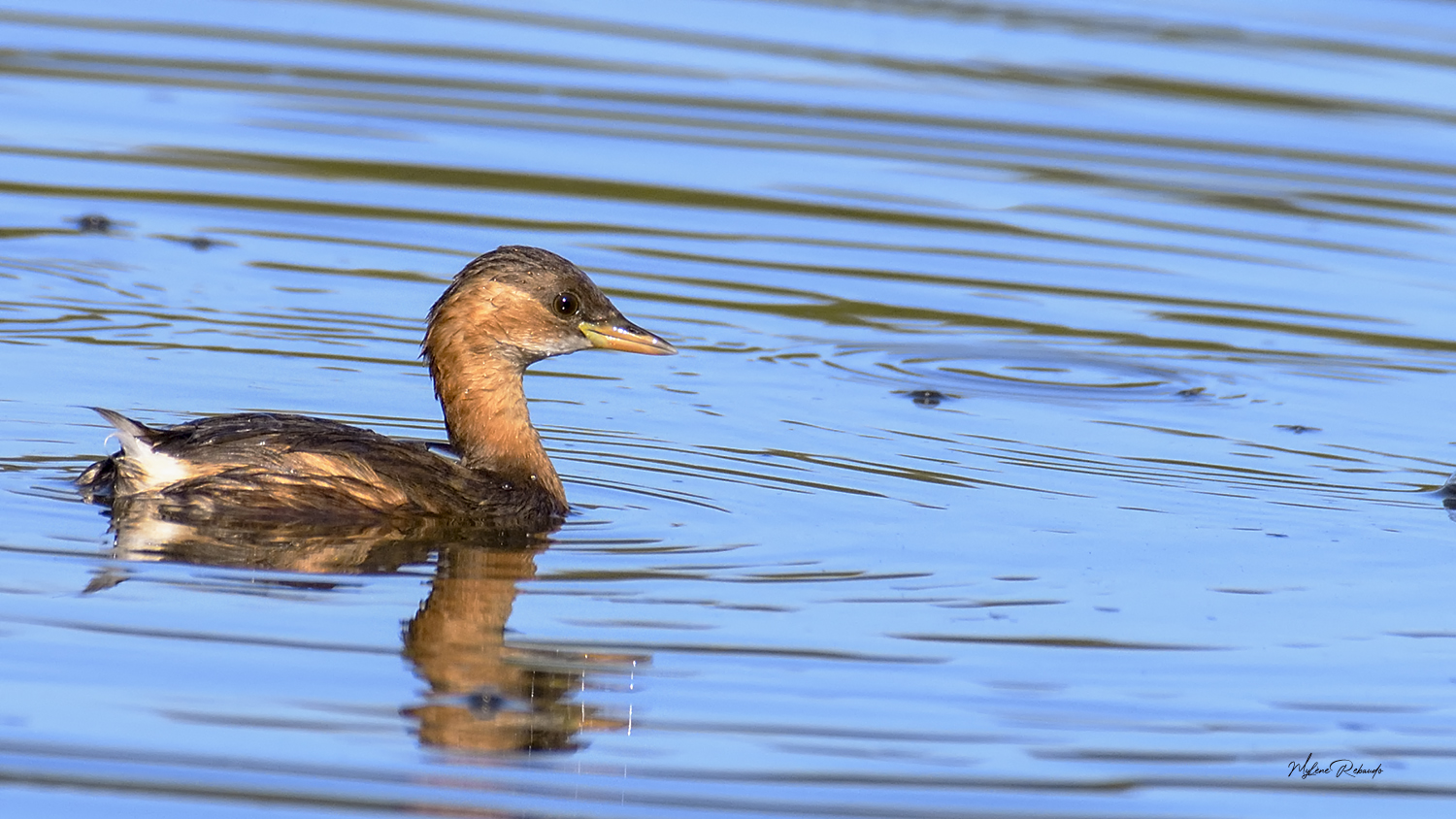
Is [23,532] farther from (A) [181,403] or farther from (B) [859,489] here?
(B) [859,489]

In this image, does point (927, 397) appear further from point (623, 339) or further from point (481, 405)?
point (481, 405)

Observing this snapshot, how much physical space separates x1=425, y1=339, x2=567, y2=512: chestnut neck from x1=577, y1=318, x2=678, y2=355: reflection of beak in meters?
0.28

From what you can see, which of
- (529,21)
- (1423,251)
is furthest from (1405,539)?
(529,21)

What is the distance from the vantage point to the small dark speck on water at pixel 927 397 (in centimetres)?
993

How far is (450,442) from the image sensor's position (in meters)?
8.59

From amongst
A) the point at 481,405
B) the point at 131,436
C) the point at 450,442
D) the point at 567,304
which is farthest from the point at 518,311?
the point at 131,436

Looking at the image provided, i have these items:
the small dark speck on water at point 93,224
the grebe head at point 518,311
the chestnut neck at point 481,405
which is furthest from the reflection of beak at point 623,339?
the small dark speck on water at point 93,224

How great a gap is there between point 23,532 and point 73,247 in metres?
4.60

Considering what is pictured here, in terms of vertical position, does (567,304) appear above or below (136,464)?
above

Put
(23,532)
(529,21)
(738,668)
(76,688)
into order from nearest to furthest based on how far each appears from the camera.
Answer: (76,688) → (738,668) → (23,532) → (529,21)

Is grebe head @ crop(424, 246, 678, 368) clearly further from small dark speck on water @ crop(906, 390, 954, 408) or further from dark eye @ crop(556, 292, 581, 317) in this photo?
small dark speck on water @ crop(906, 390, 954, 408)

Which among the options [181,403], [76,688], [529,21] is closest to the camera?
[76,688]

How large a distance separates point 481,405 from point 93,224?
4251mm

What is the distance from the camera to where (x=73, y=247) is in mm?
11625
